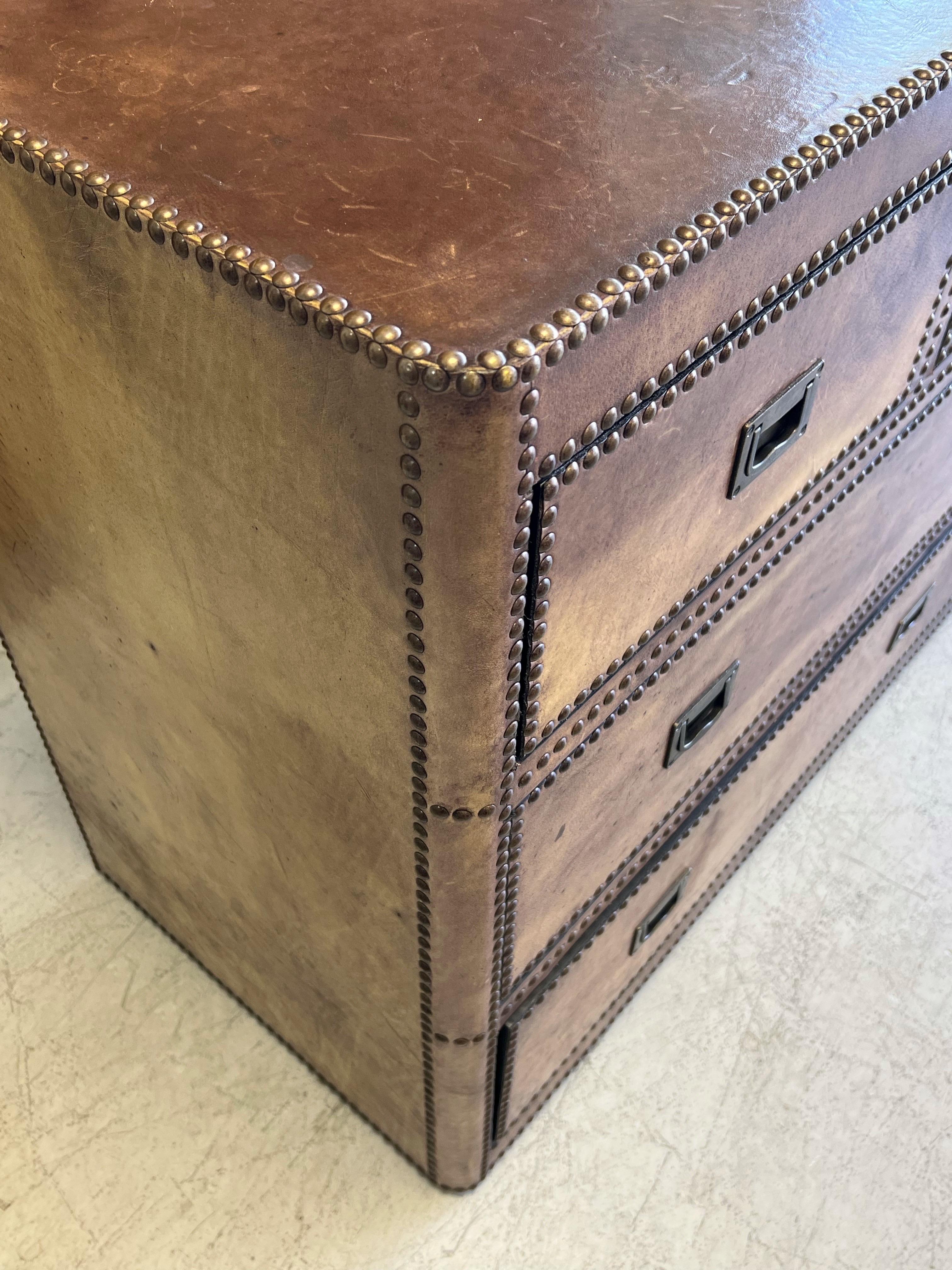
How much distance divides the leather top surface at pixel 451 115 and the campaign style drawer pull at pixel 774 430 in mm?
213

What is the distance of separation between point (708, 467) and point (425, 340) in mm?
358

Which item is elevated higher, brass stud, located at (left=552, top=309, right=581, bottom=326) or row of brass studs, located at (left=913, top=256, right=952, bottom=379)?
brass stud, located at (left=552, top=309, right=581, bottom=326)

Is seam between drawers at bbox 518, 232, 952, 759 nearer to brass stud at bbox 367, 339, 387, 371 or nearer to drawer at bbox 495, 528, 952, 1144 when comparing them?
brass stud at bbox 367, 339, 387, 371

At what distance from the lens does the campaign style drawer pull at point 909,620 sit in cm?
185

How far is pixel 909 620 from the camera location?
187cm

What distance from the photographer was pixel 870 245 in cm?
93

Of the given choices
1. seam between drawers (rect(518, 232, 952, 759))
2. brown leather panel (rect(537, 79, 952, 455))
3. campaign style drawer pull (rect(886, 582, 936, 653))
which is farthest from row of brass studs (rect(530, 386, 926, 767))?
campaign style drawer pull (rect(886, 582, 936, 653))

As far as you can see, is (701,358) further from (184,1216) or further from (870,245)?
(184,1216)

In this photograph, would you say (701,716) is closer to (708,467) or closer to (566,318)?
(708,467)

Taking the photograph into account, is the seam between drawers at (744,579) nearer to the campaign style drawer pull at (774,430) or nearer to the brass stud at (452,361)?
the campaign style drawer pull at (774,430)

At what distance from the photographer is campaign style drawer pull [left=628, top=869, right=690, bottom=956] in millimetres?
1446

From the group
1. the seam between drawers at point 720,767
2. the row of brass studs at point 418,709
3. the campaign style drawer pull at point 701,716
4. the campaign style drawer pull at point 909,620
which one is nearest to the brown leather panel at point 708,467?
the row of brass studs at point 418,709

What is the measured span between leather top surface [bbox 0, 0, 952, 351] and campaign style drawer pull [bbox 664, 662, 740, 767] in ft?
1.88

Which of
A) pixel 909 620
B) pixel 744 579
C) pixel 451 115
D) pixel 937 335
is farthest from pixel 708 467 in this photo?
pixel 909 620
